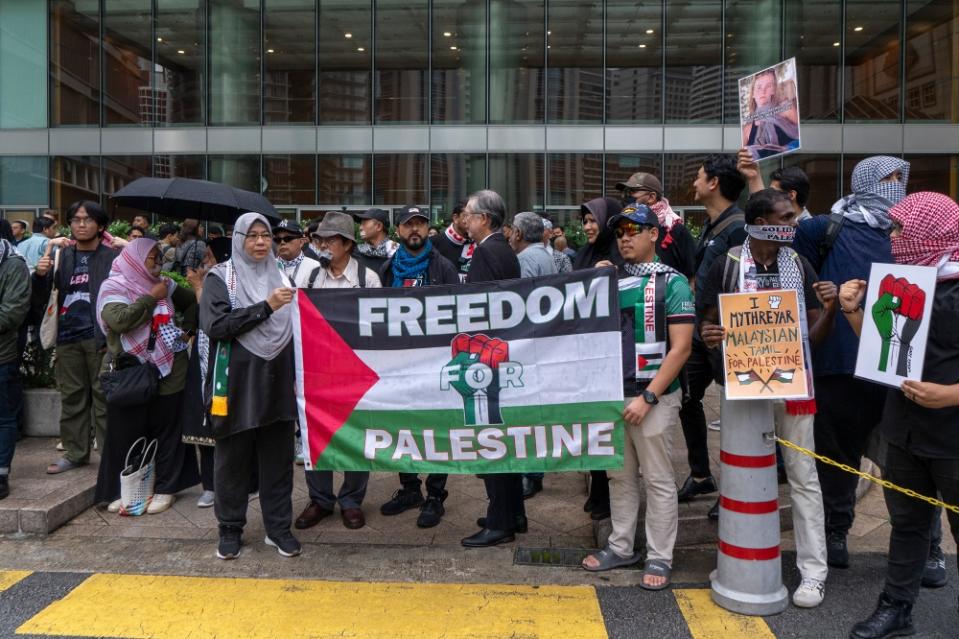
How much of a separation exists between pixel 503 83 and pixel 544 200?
11.3 ft

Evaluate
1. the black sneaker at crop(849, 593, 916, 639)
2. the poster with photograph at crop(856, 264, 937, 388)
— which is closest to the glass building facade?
the poster with photograph at crop(856, 264, 937, 388)

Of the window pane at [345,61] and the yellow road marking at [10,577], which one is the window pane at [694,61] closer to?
the window pane at [345,61]

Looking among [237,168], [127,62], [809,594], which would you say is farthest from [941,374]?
[127,62]

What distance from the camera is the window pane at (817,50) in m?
21.3

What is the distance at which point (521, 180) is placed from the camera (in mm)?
21656

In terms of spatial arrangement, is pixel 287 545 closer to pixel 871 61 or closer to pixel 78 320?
pixel 78 320

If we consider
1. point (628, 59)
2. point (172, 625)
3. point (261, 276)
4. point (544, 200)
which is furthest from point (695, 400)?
point (628, 59)

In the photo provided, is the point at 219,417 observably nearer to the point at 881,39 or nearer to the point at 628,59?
the point at 628,59

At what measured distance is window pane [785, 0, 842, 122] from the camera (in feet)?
69.8

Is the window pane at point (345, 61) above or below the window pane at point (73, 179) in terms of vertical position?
above

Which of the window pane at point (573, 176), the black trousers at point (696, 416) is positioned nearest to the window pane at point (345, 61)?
the window pane at point (573, 176)

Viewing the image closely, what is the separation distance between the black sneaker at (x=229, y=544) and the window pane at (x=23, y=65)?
72.1ft

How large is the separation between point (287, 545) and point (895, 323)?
3.73 meters

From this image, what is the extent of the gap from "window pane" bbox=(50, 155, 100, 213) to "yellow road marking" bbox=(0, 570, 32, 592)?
2016 centimetres
